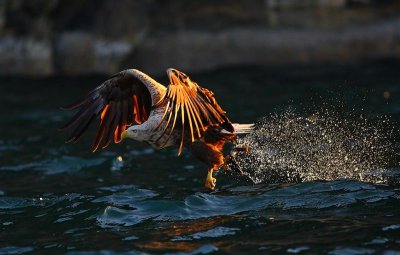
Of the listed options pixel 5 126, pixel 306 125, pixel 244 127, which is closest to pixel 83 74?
pixel 5 126

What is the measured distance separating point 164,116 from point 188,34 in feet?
24.6

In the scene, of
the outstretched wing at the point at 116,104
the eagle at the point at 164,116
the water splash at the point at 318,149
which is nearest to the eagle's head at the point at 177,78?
the eagle at the point at 164,116

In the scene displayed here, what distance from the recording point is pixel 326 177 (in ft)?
24.2

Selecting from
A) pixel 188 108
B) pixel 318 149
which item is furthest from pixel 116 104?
pixel 318 149

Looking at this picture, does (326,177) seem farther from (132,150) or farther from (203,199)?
(132,150)

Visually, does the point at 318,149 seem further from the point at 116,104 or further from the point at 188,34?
the point at 188,34

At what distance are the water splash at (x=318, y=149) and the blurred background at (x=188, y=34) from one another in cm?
449

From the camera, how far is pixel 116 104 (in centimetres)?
777

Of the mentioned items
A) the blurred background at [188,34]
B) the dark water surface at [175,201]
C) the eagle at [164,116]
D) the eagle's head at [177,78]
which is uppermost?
the blurred background at [188,34]

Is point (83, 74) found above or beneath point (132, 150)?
above

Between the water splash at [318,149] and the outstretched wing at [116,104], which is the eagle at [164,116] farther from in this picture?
the water splash at [318,149]

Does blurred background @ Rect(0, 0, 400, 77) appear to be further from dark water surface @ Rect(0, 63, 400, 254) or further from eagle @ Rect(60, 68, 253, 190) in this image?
eagle @ Rect(60, 68, 253, 190)

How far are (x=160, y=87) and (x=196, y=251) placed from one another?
2116mm

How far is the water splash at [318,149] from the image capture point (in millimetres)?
7543
